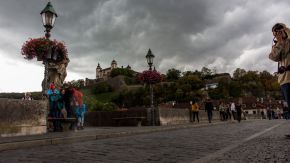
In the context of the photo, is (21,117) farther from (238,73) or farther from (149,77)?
(238,73)

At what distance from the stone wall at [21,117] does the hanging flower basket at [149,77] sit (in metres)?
8.80

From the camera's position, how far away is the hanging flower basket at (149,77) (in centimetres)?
1953

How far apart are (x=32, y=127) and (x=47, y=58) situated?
9.84ft

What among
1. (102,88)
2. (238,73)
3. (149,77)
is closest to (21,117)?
(149,77)

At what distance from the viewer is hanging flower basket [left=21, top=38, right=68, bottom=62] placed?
508 inches

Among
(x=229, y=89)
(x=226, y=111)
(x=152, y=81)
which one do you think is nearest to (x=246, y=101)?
(x=229, y=89)

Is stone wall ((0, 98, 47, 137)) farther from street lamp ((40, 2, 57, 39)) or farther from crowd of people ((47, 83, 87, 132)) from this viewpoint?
street lamp ((40, 2, 57, 39))

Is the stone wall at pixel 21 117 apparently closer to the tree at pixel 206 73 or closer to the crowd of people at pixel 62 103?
the crowd of people at pixel 62 103

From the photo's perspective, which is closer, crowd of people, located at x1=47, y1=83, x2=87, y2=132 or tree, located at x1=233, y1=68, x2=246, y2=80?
crowd of people, located at x1=47, y1=83, x2=87, y2=132

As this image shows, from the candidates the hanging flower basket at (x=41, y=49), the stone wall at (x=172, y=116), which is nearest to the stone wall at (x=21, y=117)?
the hanging flower basket at (x=41, y=49)

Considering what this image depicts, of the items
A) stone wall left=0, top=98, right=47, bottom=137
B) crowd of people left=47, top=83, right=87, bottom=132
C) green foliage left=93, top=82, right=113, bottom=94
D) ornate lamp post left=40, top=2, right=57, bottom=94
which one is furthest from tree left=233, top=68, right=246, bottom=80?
stone wall left=0, top=98, right=47, bottom=137

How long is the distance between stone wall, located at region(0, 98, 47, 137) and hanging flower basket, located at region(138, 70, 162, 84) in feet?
28.9

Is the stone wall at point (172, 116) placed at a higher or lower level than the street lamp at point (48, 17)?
lower

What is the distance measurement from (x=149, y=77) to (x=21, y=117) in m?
9.93
